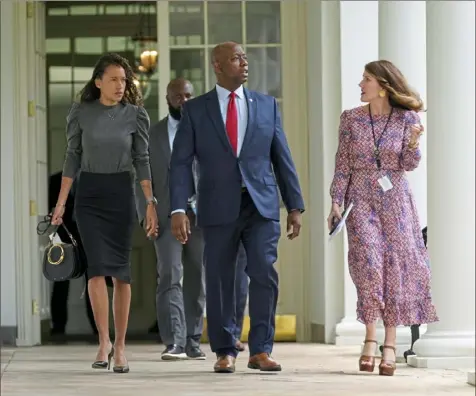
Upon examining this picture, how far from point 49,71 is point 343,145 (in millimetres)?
8915

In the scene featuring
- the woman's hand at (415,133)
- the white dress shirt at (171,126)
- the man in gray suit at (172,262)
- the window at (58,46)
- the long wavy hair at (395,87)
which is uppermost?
the window at (58,46)

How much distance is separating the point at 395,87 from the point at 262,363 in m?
1.55

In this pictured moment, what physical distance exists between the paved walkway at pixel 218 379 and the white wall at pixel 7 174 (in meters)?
1.68

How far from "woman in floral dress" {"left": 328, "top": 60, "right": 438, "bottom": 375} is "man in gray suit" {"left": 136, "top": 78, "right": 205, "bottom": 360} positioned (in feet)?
5.31

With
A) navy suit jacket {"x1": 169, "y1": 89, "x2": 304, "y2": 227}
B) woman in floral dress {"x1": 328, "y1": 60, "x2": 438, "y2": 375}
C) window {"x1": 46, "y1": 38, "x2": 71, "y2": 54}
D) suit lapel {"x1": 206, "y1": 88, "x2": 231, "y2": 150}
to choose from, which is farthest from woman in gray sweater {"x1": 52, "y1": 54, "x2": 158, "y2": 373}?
window {"x1": 46, "y1": 38, "x2": 71, "y2": 54}

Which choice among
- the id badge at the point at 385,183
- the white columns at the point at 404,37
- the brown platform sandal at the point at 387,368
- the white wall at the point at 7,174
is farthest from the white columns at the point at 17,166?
the brown platform sandal at the point at 387,368

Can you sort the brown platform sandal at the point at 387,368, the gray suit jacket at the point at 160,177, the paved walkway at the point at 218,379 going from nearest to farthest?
the paved walkway at the point at 218,379 → the brown platform sandal at the point at 387,368 → the gray suit jacket at the point at 160,177

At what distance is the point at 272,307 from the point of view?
23.0 ft

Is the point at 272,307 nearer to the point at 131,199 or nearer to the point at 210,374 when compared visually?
the point at 210,374

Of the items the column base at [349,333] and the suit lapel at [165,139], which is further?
the column base at [349,333]

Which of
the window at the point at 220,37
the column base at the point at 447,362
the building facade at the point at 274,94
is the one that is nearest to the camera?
the column base at the point at 447,362

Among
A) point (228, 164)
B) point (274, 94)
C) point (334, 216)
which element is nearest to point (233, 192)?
point (228, 164)

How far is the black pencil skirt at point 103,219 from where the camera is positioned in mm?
7312

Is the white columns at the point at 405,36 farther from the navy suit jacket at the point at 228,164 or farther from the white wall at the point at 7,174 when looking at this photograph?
the white wall at the point at 7,174
